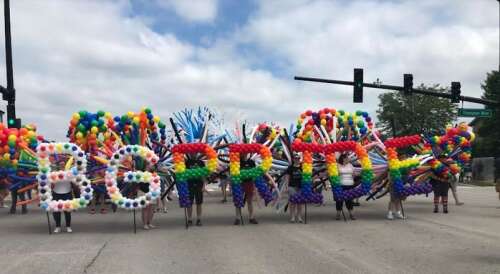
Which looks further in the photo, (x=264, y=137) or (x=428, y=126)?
(x=428, y=126)

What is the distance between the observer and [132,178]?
10.4 meters

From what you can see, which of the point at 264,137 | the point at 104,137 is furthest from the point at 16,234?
the point at 264,137

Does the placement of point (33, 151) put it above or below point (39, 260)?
above

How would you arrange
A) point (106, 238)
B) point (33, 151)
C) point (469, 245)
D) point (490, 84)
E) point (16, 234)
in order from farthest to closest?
point (490, 84) < point (33, 151) < point (16, 234) < point (106, 238) < point (469, 245)

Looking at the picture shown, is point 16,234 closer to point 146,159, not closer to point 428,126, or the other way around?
point 146,159

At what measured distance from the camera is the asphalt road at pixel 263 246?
7012 mm

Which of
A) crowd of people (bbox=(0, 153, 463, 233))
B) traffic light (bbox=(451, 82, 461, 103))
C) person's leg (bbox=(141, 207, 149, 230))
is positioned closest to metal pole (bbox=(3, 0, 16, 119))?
crowd of people (bbox=(0, 153, 463, 233))

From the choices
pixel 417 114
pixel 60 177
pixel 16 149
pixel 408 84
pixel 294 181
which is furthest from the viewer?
pixel 417 114

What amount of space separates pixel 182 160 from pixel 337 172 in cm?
358

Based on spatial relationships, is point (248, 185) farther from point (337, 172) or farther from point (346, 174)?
point (346, 174)

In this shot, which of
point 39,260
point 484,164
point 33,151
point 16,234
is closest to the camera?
point 39,260

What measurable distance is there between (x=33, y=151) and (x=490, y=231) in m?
10.0

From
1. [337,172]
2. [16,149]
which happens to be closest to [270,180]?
[337,172]

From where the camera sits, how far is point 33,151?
11.9 m
